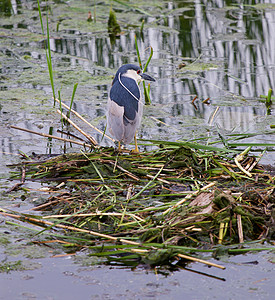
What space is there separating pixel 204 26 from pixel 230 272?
6.97 m

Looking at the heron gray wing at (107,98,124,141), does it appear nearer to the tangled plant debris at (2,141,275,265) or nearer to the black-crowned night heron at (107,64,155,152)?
the black-crowned night heron at (107,64,155,152)

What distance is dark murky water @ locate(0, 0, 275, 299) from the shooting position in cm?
305

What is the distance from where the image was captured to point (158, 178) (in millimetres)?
4168

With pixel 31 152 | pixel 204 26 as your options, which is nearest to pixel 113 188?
pixel 31 152

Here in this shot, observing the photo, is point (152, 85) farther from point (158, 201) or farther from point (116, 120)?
point (158, 201)

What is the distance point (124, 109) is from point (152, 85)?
2359mm

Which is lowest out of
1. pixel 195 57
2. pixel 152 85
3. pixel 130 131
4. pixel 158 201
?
pixel 158 201

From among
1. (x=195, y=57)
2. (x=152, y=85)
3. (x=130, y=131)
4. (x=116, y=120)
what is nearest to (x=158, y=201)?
(x=130, y=131)

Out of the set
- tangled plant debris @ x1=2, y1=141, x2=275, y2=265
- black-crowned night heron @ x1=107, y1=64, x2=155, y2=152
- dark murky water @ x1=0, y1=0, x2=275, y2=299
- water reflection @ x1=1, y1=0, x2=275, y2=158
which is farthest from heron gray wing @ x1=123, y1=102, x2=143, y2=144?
water reflection @ x1=1, y1=0, x2=275, y2=158

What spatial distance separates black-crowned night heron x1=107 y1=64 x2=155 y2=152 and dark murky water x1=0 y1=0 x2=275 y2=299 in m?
0.74

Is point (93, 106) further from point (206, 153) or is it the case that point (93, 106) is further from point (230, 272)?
point (230, 272)

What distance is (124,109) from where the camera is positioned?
190 inches

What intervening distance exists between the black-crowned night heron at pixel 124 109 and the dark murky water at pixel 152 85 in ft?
2.42

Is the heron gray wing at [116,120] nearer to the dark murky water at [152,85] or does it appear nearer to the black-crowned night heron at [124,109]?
the black-crowned night heron at [124,109]
